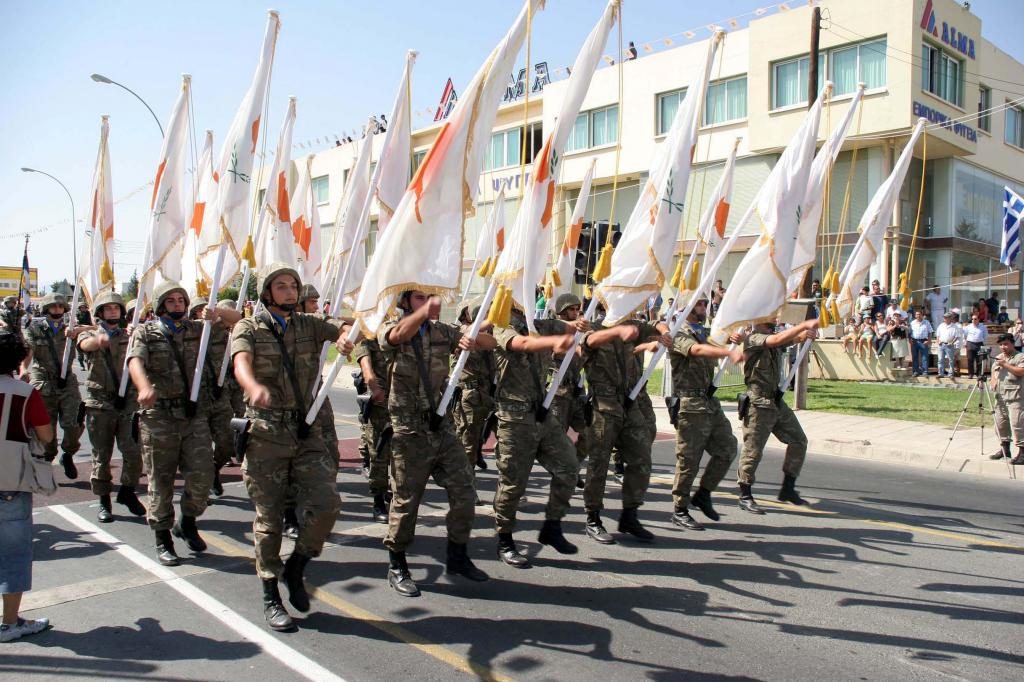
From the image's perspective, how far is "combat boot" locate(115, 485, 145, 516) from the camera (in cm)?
691

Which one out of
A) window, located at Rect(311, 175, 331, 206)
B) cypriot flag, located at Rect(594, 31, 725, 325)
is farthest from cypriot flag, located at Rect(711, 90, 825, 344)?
window, located at Rect(311, 175, 331, 206)

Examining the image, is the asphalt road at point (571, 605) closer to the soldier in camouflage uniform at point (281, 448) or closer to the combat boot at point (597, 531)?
the combat boot at point (597, 531)

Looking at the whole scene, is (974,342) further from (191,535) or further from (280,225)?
(191,535)

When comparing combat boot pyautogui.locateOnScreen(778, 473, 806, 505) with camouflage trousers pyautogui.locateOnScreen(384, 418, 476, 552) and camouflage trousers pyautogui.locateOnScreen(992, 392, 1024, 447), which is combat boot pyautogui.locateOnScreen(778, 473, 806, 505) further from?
camouflage trousers pyautogui.locateOnScreen(992, 392, 1024, 447)

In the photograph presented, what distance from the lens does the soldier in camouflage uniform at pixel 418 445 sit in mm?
5254

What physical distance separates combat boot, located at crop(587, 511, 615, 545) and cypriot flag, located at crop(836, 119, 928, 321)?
12.7ft

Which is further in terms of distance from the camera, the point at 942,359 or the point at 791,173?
the point at 942,359

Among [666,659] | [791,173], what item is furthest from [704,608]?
[791,173]

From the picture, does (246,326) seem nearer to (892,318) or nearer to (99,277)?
(99,277)

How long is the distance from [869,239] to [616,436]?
4287 millimetres

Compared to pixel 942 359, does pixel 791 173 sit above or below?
above

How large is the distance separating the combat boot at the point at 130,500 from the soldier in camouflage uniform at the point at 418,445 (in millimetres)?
2768

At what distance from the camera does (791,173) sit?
7.62m

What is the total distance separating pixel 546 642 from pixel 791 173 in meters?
5.13
